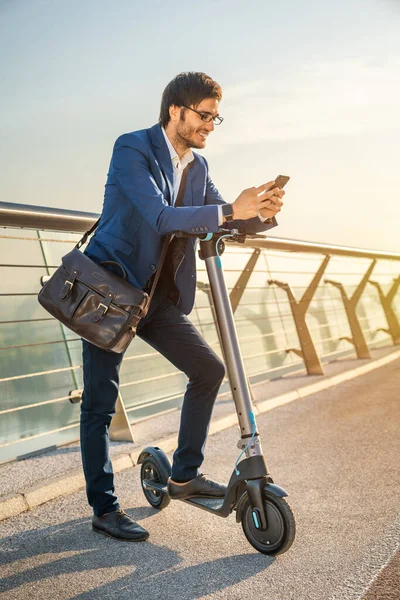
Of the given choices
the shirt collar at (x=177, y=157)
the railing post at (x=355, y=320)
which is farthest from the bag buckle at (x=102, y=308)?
the railing post at (x=355, y=320)

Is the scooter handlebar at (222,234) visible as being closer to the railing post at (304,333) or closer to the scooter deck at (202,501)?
the scooter deck at (202,501)

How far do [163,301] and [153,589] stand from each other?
4.01ft

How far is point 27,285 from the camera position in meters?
4.46

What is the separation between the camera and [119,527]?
3.04 meters

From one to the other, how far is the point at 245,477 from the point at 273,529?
23cm

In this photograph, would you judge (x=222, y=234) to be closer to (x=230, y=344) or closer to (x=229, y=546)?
(x=230, y=344)

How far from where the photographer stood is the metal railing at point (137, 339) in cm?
431

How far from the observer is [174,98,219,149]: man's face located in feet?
10.2

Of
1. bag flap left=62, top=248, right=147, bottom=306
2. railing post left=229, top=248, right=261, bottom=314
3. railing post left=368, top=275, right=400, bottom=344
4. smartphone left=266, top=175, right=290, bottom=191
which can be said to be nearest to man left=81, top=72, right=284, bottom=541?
bag flap left=62, top=248, right=147, bottom=306

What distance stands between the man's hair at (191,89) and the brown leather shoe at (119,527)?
1715mm

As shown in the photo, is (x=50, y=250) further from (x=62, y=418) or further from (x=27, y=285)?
(x=62, y=418)

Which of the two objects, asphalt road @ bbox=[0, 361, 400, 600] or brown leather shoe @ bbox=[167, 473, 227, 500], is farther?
brown leather shoe @ bbox=[167, 473, 227, 500]

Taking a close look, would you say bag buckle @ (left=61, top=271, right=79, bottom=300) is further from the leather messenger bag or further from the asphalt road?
the asphalt road

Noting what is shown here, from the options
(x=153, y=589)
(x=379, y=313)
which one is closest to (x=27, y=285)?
(x=153, y=589)
